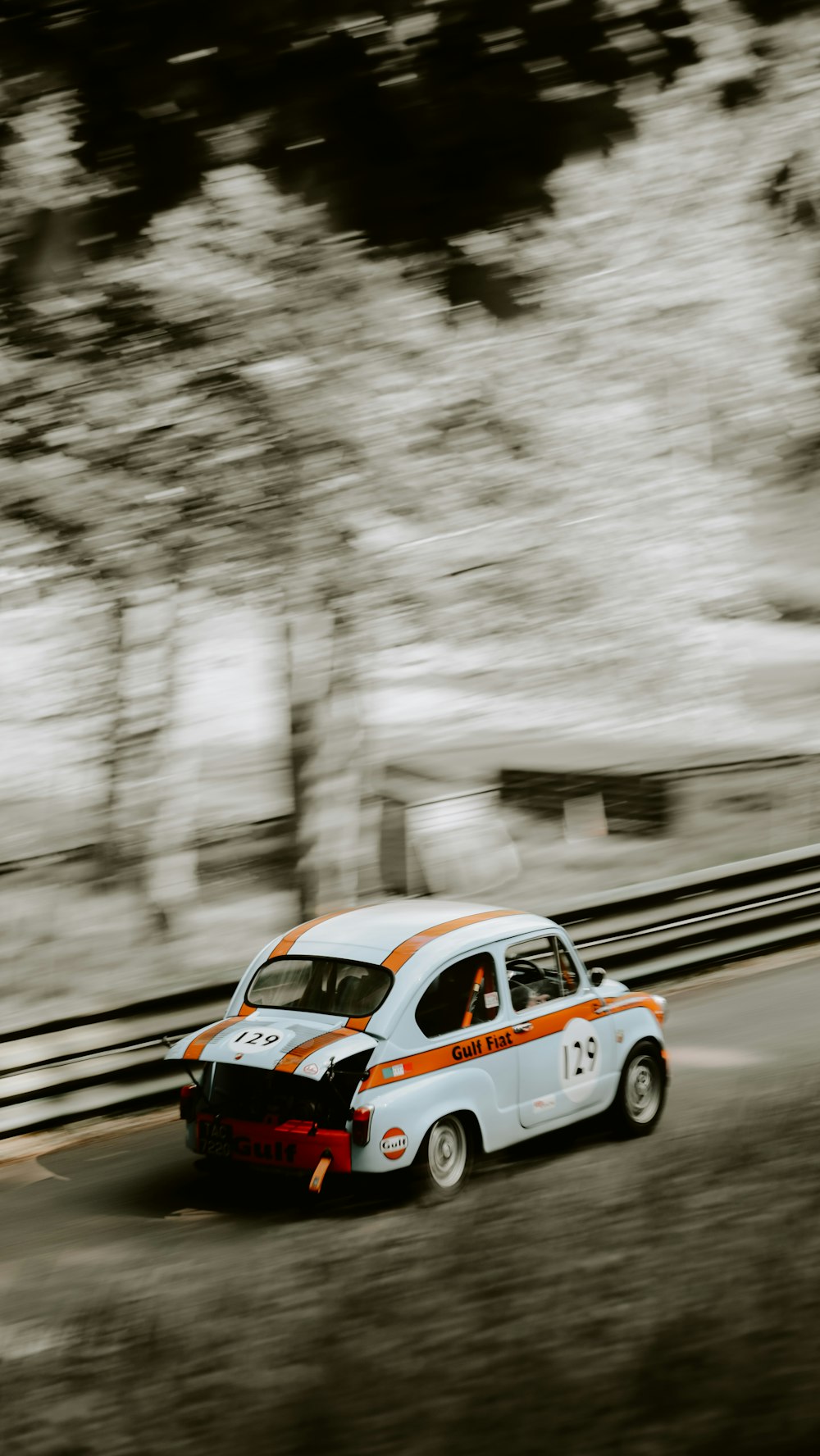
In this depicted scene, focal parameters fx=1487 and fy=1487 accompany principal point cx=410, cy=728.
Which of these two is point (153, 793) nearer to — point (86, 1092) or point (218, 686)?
point (218, 686)

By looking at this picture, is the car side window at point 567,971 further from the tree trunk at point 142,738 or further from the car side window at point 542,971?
the tree trunk at point 142,738

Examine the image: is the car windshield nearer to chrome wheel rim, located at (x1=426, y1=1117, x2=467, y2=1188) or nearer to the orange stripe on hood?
the orange stripe on hood

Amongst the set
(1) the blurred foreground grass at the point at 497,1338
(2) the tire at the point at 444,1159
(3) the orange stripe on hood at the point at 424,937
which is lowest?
(2) the tire at the point at 444,1159

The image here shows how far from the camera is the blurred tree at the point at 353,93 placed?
14.2 ft

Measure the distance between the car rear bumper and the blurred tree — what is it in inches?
160

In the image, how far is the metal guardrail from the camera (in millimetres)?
9055

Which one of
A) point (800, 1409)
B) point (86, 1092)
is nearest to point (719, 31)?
point (800, 1409)

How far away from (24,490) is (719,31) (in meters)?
8.24

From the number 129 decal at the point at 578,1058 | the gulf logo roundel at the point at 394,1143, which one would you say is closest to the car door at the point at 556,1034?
the number 129 decal at the point at 578,1058

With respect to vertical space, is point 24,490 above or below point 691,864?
above

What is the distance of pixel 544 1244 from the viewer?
14.0ft

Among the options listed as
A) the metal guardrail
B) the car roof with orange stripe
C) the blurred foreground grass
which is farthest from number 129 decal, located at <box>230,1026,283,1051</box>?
the metal guardrail

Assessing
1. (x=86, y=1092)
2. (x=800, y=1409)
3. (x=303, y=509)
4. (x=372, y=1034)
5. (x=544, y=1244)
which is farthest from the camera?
(x=303, y=509)

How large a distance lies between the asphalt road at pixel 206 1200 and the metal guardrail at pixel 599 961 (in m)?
0.36
